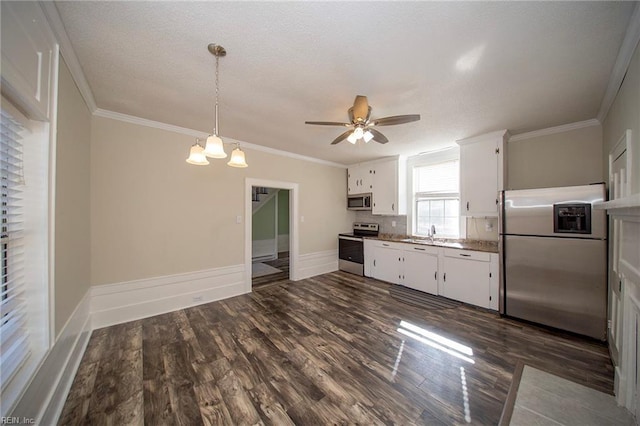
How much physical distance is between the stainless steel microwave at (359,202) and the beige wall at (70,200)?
444cm

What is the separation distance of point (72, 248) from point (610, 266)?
509 cm

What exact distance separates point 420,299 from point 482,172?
7.16 ft

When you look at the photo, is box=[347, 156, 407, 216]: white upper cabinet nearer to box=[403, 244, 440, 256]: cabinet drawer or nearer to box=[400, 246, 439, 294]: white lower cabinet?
box=[403, 244, 440, 256]: cabinet drawer

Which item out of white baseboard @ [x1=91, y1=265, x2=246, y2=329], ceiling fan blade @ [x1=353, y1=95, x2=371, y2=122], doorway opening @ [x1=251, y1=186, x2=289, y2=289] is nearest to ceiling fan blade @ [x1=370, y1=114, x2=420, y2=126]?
ceiling fan blade @ [x1=353, y1=95, x2=371, y2=122]

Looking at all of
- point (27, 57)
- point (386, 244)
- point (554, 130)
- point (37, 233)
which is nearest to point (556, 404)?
point (386, 244)

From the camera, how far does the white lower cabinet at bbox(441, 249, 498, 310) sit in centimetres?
297

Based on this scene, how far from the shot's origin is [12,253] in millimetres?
1193

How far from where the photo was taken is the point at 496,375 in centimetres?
182

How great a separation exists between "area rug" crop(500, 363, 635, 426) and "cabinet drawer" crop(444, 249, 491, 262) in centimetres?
151

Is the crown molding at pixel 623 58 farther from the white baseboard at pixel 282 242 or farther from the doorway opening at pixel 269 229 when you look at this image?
the white baseboard at pixel 282 242

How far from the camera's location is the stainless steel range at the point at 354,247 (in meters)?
4.68

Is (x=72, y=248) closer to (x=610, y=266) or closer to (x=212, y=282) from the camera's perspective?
(x=212, y=282)

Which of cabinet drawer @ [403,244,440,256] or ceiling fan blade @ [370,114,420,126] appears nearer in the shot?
ceiling fan blade @ [370,114,420,126]

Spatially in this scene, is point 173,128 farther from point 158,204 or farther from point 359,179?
point 359,179
